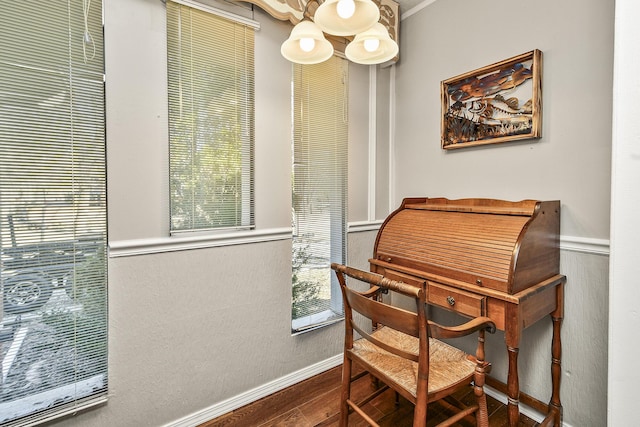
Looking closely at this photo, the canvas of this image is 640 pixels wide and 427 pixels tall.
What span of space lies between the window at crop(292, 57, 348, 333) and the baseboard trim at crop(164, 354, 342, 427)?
0.30 m

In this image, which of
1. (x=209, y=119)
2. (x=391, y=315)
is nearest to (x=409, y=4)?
(x=209, y=119)

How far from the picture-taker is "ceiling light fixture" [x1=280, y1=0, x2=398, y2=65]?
3.88 feet

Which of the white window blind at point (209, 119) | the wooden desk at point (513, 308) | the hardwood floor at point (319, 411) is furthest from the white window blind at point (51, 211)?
the wooden desk at point (513, 308)

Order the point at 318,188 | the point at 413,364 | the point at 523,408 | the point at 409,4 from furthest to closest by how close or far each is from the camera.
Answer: the point at 409,4 < the point at 318,188 < the point at 523,408 < the point at 413,364

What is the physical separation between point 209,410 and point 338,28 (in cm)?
205

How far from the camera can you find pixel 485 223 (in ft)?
4.93

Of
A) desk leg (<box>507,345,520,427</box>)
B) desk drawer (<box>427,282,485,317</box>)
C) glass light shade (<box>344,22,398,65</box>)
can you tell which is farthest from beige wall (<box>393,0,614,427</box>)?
glass light shade (<box>344,22,398,65</box>)

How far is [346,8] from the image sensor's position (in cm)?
113

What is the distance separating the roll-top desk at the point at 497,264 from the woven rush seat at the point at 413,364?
0.20 meters

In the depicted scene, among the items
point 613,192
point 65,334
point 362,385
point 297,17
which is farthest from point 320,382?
point 297,17

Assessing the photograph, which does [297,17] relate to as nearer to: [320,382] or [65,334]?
[65,334]

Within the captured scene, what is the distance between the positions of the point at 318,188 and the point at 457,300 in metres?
1.09

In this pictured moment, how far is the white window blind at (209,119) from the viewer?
152 centimetres

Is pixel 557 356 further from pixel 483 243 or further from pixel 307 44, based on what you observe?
pixel 307 44
